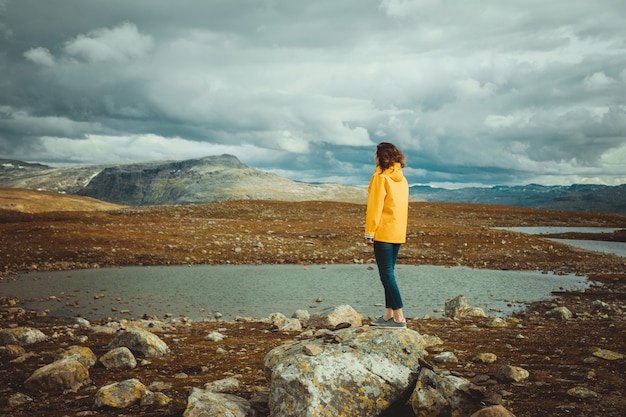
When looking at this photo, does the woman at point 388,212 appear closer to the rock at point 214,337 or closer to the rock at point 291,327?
the rock at point 291,327

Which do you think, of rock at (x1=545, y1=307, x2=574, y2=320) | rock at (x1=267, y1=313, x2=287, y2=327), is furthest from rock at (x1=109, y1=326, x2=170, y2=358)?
rock at (x1=545, y1=307, x2=574, y2=320)

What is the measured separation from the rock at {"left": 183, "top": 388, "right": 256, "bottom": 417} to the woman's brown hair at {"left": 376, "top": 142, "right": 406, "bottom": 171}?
236 inches

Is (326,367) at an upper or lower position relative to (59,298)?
upper

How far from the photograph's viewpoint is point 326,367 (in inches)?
275

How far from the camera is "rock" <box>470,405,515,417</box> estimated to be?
5815 millimetres

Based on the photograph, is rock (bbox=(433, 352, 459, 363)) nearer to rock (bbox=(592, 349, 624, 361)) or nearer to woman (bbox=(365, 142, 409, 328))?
woman (bbox=(365, 142, 409, 328))

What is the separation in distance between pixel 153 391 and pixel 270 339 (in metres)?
5.20

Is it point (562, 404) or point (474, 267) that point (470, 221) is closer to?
point (474, 267)

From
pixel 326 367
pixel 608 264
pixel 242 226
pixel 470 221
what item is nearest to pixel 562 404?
pixel 326 367

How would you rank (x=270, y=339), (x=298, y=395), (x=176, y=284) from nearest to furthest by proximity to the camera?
(x=298, y=395), (x=270, y=339), (x=176, y=284)

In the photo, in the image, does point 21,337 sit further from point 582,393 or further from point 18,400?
point 582,393

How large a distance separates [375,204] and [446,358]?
3.77 metres

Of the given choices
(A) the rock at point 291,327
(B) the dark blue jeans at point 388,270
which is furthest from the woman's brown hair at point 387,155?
(A) the rock at point 291,327

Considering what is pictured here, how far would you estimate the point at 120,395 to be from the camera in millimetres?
7895
